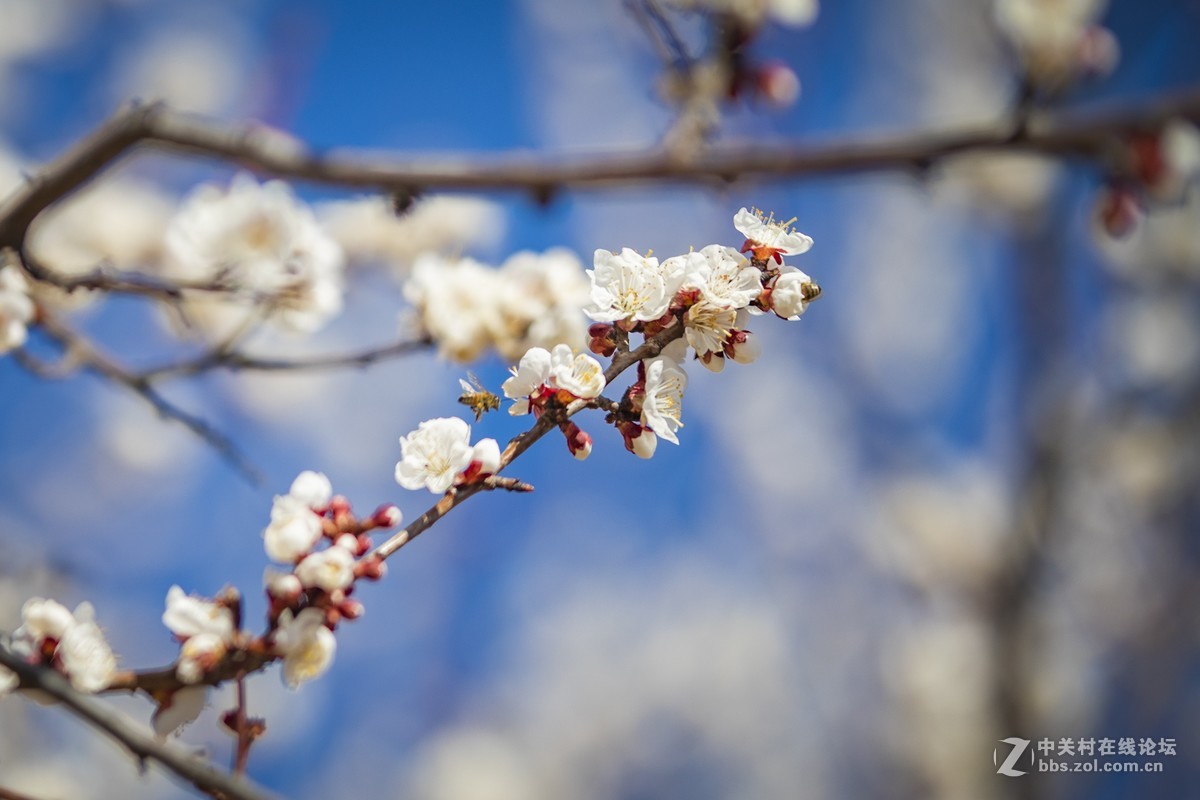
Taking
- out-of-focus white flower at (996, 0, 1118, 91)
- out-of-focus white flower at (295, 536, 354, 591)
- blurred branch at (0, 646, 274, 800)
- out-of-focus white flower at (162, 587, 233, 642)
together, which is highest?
out-of-focus white flower at (996, 0, 1118, 91)

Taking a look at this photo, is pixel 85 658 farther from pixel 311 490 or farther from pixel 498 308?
pixel 498 308

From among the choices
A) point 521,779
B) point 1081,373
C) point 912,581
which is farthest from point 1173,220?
point 521,779

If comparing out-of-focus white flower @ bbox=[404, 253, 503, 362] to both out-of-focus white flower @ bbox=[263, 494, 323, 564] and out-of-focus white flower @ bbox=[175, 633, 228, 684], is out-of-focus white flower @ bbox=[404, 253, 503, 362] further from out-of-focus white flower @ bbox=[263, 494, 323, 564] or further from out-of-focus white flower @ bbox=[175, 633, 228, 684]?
out-of-focus white flower @ bbox=[175, 633, 228, 684]

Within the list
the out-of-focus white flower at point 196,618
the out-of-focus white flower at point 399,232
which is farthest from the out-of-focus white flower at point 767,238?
the out-of-focus white flower at point 399,232

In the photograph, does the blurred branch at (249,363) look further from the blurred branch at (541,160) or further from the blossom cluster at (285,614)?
the blossom cluster at (285,614)
